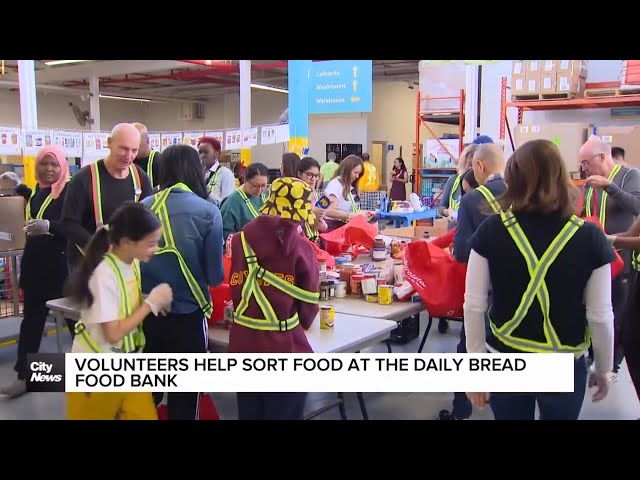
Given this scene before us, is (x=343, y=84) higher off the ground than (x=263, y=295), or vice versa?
(x=343, y=84)

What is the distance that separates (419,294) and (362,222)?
43.9 inches

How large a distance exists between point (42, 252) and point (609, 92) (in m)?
5.35

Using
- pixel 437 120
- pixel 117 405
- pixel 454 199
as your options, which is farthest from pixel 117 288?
pixel 437 120

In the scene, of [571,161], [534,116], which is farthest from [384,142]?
[571,161]

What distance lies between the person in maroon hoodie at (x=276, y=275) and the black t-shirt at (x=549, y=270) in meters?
0.60

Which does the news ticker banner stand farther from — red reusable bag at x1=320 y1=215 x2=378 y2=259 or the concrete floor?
red reusable bag at x1=320 y1=215 x2=378 y2=259

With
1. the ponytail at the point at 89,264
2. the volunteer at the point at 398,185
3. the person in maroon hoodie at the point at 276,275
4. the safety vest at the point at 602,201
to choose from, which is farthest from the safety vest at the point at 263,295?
the volunteer at the point at 398,185

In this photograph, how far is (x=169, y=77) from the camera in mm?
13328

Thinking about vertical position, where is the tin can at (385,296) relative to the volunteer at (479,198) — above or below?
below

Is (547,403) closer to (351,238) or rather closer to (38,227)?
(351,238)

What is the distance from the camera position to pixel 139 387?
2262 millimetres

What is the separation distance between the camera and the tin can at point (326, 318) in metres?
2.44

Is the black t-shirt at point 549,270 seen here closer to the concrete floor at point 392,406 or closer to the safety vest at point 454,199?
the concrete floor at point 392,406

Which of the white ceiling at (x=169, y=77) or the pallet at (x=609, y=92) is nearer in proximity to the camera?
the pallet at (x=609, y=92)
